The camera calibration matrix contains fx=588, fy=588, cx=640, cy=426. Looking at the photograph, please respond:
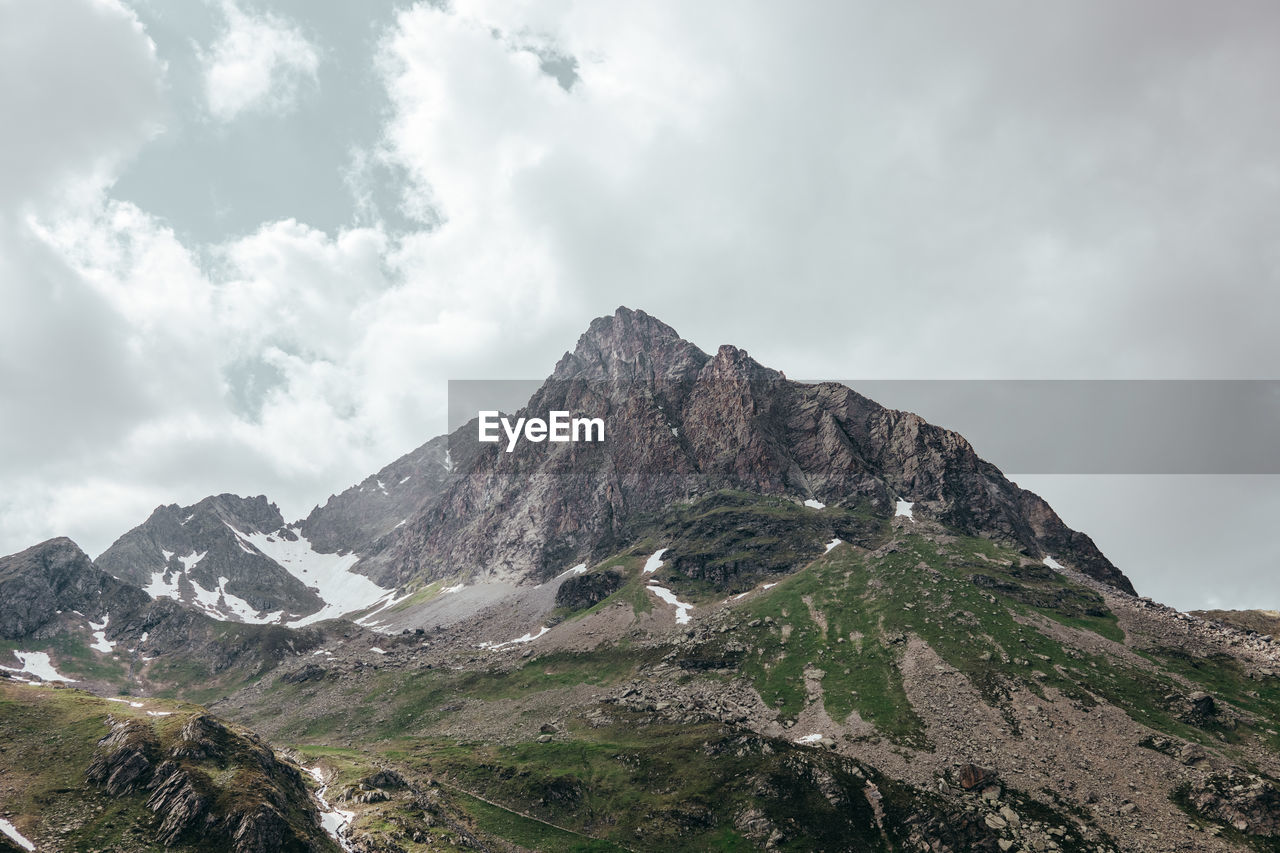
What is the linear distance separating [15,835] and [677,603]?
153m

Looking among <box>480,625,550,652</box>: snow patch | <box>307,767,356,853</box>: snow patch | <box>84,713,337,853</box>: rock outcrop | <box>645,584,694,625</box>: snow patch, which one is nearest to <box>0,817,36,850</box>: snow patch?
<box>84,713,337,853</box>: rock outcrop

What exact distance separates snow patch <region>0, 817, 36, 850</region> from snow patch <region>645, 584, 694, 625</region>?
5515 inches

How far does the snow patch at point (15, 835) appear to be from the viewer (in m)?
53.8

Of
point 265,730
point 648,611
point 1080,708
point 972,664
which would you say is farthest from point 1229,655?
point 265,730

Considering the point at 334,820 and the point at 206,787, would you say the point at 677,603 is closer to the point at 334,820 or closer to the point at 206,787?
the point at 334,820

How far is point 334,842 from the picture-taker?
7394 centimetres

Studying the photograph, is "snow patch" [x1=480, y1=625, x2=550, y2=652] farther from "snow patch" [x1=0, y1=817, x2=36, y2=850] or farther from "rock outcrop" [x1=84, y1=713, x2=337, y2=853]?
"snow patch" [x1=0, y1=817, x2=36, y2=850]

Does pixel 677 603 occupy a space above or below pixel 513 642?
above

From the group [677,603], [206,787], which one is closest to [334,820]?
[206,787]

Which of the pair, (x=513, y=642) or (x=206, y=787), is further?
(x=513, y=642)

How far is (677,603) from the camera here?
18925 centimetres

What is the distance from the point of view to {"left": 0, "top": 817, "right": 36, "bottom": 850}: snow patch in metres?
53.8

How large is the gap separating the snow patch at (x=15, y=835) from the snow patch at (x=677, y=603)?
140 metres

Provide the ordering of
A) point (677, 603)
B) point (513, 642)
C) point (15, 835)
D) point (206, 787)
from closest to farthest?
1. point (15, 835)
2. point (206, 787)
3. point (677, 603)
4. point (513, 642)
